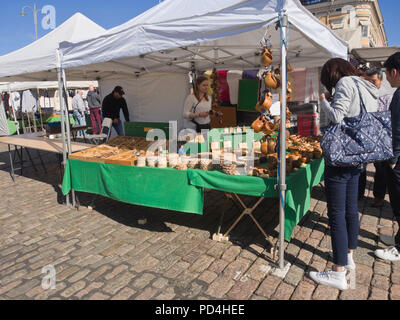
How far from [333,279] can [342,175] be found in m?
0.83

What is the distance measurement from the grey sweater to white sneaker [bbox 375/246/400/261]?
139 centimetres

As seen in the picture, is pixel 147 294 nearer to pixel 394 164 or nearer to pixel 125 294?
pixel 125 294

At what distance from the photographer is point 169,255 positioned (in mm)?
2914

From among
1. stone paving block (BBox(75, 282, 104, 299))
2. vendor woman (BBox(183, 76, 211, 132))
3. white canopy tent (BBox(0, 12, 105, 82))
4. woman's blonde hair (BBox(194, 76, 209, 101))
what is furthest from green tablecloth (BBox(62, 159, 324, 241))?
woman's blonde hair (BBox(194, 76, 209, 101))

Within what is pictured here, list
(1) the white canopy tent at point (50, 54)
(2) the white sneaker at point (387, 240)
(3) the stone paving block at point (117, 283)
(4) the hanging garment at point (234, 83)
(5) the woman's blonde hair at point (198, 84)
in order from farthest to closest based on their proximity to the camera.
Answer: (4) the hanging garment at point (234, 83)
(5) the woman's blonde hair at point (198, 84)
(1) the white canopy tent at point (50, 54)
(2) the white sneaker at point (387, 240)
(3) the stone paving block at point (117, 283)

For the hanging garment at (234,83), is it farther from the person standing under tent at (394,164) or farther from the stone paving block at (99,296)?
the stone paving block at (99,296)

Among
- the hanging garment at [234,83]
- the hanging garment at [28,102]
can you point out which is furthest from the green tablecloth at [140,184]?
the hanging garment at [28,102]

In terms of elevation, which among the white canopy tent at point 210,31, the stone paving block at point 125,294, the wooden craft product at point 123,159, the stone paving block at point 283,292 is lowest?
the stone paving block at point 283,292

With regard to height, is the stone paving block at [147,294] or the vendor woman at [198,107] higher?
the vendor woman at [198,107]

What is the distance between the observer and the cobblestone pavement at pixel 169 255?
2357 mm

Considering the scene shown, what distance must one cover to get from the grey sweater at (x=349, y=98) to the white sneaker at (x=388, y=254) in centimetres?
139

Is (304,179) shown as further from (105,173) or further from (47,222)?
(47,222)

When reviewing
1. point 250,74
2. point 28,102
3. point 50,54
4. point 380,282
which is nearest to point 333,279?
point 380,282
